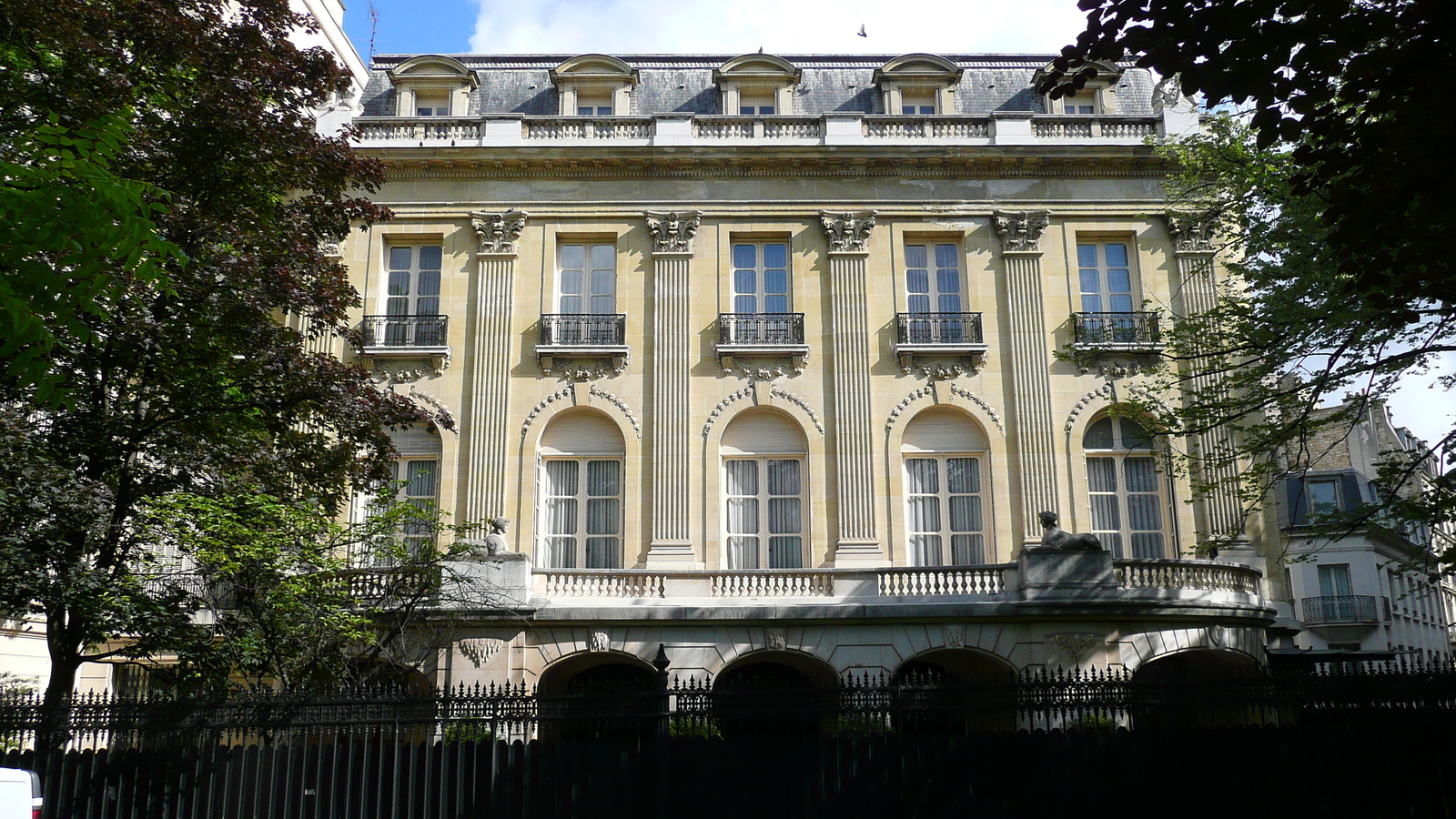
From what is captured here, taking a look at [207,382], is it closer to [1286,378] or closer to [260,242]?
[260,242]

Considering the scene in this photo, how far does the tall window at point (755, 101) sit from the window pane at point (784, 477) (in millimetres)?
8542

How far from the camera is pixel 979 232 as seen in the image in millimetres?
24219

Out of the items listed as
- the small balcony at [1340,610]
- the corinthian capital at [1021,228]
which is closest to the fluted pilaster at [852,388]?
the corinthian capital at [1021,228]

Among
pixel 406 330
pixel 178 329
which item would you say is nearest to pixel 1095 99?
pixel 406 330

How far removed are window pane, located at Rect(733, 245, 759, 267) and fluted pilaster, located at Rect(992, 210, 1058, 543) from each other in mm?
5178

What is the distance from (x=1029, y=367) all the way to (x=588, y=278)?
9.54 metres

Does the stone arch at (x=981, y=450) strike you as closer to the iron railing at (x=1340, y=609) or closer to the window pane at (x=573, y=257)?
the window pane at (x=573, y=257)

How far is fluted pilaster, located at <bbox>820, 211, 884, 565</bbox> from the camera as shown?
22.1 metres

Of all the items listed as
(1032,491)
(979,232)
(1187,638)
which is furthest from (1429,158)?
(979,232)

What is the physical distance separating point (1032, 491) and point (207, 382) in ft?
50.6

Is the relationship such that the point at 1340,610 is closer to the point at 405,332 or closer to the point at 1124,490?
the point at 1124,490

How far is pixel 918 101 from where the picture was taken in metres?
26.0

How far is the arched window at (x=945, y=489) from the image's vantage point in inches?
888

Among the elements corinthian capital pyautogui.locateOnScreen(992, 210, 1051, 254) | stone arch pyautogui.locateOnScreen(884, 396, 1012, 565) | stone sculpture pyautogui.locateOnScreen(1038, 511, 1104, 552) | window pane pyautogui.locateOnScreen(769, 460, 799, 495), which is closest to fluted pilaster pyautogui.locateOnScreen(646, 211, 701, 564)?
window pane pyautogui.locateOnScreen(769, 460, 799, 495)
